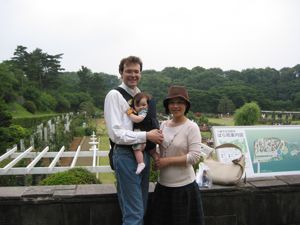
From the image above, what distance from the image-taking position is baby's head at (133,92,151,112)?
2.25 m

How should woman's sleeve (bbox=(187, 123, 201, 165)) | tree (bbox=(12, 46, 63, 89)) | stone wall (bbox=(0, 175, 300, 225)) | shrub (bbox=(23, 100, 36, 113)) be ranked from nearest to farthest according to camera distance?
woman's sleeve (bbox=(187, 123, 201, 165)), stone wall (bbox=(0, 175, 300, 225)), shrub (bbox=(23, 100, 36, 113)), tree (bbox=(12, 46, 63, 89))

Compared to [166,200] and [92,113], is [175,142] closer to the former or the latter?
[166,200]

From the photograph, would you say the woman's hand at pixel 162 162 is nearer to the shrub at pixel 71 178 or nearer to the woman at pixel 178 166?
the woman at pixel 178 166

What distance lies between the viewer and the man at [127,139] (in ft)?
7.29

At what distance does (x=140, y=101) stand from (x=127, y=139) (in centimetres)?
26

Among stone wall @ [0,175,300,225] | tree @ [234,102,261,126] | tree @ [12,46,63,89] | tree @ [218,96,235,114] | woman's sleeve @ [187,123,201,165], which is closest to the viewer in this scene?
woman's sleeve @ [187,123,201,165]

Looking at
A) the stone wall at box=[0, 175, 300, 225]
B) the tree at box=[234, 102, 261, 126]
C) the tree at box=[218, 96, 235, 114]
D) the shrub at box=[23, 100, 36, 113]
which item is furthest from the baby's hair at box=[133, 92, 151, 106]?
the tree at box=[218, 96, 235, 114]

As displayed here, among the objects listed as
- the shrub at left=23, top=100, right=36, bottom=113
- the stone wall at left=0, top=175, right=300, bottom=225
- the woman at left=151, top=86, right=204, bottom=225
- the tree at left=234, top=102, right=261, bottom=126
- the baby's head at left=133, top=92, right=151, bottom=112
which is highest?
the baby's head at left=133, top=92, right=151, bottom=112

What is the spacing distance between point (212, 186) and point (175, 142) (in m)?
0.93

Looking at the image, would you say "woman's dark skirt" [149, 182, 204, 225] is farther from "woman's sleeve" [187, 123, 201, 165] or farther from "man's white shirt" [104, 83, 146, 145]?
"man's white shirt" [104, 83, 146, 145]

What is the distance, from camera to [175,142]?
2406 millimetres

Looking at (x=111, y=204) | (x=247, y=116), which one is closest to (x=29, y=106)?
(x=247, y=116)

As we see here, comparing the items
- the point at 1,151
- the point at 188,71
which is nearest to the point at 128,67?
the point at 1,151

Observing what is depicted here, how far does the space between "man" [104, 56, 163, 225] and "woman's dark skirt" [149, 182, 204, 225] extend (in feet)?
0.63
